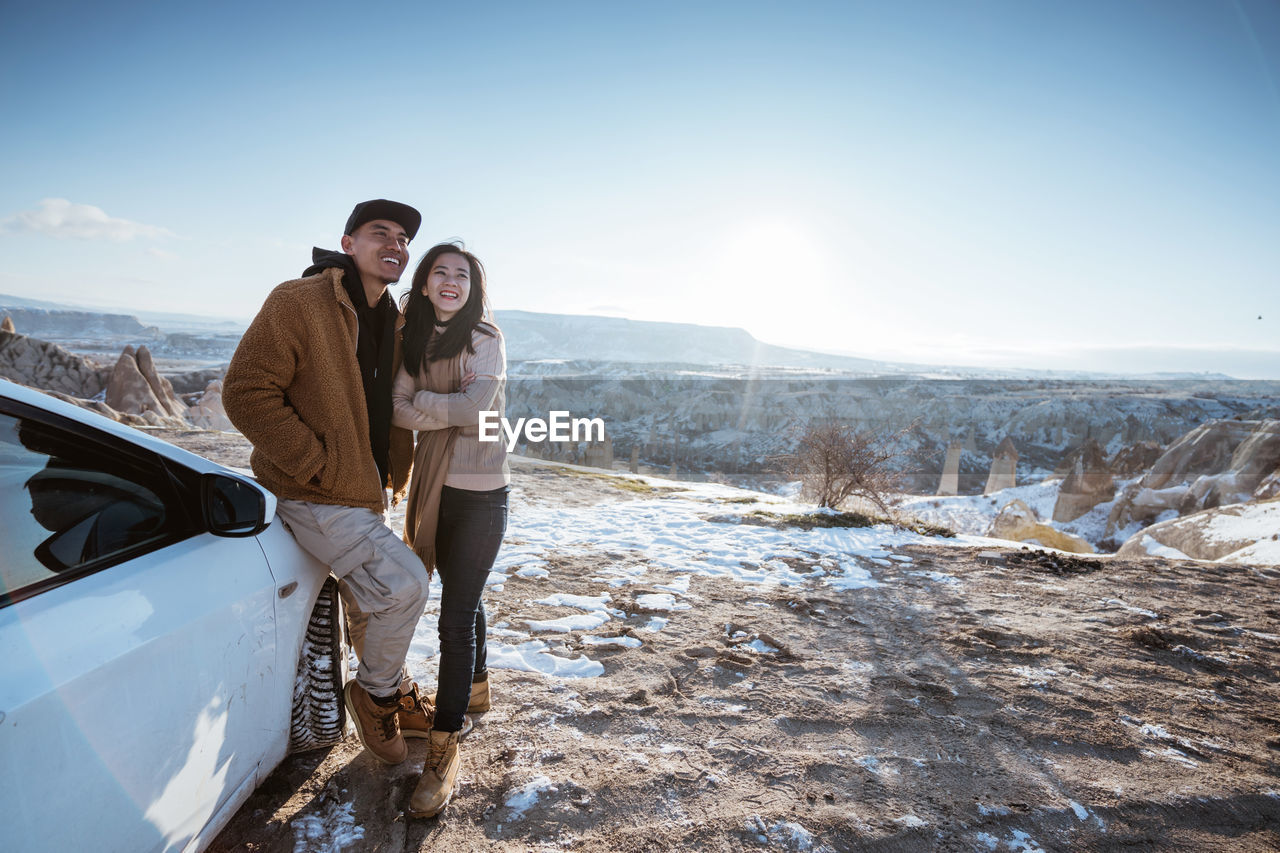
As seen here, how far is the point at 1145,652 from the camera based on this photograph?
14.5 ft

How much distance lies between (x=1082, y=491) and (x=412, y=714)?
30245 mm

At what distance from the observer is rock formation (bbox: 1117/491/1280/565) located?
8.24 meters

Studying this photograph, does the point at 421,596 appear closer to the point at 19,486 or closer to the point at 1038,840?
the point at 19,486

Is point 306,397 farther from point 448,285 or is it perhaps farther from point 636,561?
point 636,561

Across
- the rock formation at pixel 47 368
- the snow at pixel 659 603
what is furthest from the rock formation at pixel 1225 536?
the rock formation at pixel 47 368

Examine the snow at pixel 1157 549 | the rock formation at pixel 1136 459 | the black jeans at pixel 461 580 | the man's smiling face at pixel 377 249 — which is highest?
the man's smiling face at pixel 377 249

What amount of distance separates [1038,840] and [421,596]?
270 centimetres

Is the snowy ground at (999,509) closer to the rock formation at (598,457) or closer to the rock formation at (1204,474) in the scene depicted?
the rock formation at (1204,474)

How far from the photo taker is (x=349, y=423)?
229 centimetres

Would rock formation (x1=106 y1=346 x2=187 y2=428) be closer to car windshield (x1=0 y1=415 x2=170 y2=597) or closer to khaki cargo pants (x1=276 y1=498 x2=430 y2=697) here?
khaki cargo pants (x1=276 y1=498 x2=430 y2=697)

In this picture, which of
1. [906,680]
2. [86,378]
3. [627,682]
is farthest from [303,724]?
[86,378]

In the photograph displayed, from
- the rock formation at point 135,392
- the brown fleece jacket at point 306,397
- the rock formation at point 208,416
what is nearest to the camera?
the brown fleece jacket at point 306,397

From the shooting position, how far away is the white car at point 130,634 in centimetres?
130

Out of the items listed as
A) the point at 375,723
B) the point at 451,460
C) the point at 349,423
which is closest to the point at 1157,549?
the point at 451,460
